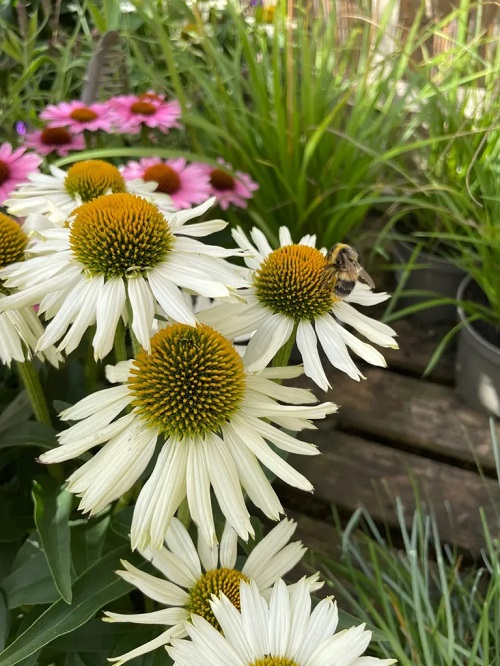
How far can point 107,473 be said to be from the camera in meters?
0.40

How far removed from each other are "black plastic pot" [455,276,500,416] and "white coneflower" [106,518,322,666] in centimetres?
52

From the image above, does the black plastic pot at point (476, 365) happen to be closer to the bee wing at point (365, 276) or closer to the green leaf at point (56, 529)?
the bee wing at point (365, 276)

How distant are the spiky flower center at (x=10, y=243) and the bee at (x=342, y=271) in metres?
0.27

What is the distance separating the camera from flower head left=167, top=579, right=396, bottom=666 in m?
0.39

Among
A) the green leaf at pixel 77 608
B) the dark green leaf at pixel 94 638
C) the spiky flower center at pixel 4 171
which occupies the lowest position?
the dark green leaf at pixel 94 638

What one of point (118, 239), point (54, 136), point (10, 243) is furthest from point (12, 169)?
point (118, 239)

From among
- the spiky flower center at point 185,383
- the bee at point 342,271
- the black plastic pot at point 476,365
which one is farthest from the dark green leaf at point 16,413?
the black plastic pot at point 476,365

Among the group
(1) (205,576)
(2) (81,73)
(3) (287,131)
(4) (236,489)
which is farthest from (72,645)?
(2) (81,73)

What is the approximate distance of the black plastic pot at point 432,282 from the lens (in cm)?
109

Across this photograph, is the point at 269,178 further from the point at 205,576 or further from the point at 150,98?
the point at 205,576

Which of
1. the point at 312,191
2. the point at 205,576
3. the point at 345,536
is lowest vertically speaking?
the point at 345,536

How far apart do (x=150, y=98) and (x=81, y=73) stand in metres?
0.43

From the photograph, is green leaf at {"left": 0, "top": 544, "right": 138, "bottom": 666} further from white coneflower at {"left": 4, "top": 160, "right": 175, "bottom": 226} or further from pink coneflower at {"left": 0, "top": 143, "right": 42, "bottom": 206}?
pink coneflower at {"left": 0, "top": 143, "right": 42, "bottom": 206}

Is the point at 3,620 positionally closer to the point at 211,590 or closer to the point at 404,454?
the point at 211,590
